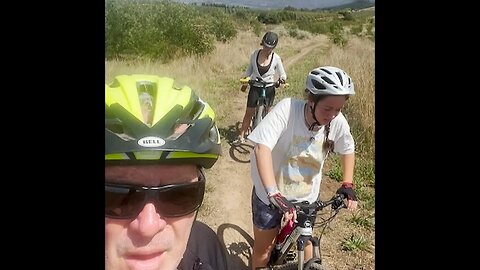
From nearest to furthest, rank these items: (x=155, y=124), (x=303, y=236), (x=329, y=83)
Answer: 1. (x=155, y=124)
2. (x=329, y=83)
3. (x=303, y=236)

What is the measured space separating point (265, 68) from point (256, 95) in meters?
0.08

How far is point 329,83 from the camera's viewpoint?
1.47 m

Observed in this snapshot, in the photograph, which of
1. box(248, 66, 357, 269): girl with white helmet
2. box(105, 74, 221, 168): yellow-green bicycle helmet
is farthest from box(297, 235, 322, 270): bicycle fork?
box(105, 74, 221, 168): yellow-green bicycle helmet

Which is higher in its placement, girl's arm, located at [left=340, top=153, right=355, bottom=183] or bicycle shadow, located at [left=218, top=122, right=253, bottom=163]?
bicycle shadow, located at [left=218, top=122, right=253, bottom=163]

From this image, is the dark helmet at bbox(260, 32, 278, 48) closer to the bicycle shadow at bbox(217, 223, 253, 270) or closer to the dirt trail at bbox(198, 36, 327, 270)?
the dirt trail at bbox(198, 36, 327, 270)

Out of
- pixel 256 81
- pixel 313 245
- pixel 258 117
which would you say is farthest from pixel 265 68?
pixel 313 245

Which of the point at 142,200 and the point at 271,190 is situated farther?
the point at 271,190

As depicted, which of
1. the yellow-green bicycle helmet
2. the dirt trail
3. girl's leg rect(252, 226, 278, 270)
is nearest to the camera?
the yellow-green bicycle helmet

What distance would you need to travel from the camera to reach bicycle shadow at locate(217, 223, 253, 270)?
1.49 m

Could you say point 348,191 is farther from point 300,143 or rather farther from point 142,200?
point 142,200

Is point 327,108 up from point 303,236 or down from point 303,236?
up

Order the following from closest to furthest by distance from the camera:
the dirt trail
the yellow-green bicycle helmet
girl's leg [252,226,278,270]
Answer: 1. the yellow-green bicycle helmet
2. the dirt trail
3. girl's leg [252,226,278,270]

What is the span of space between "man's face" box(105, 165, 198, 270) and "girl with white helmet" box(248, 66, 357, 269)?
224mm

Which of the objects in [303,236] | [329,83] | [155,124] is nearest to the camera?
[155,124]
